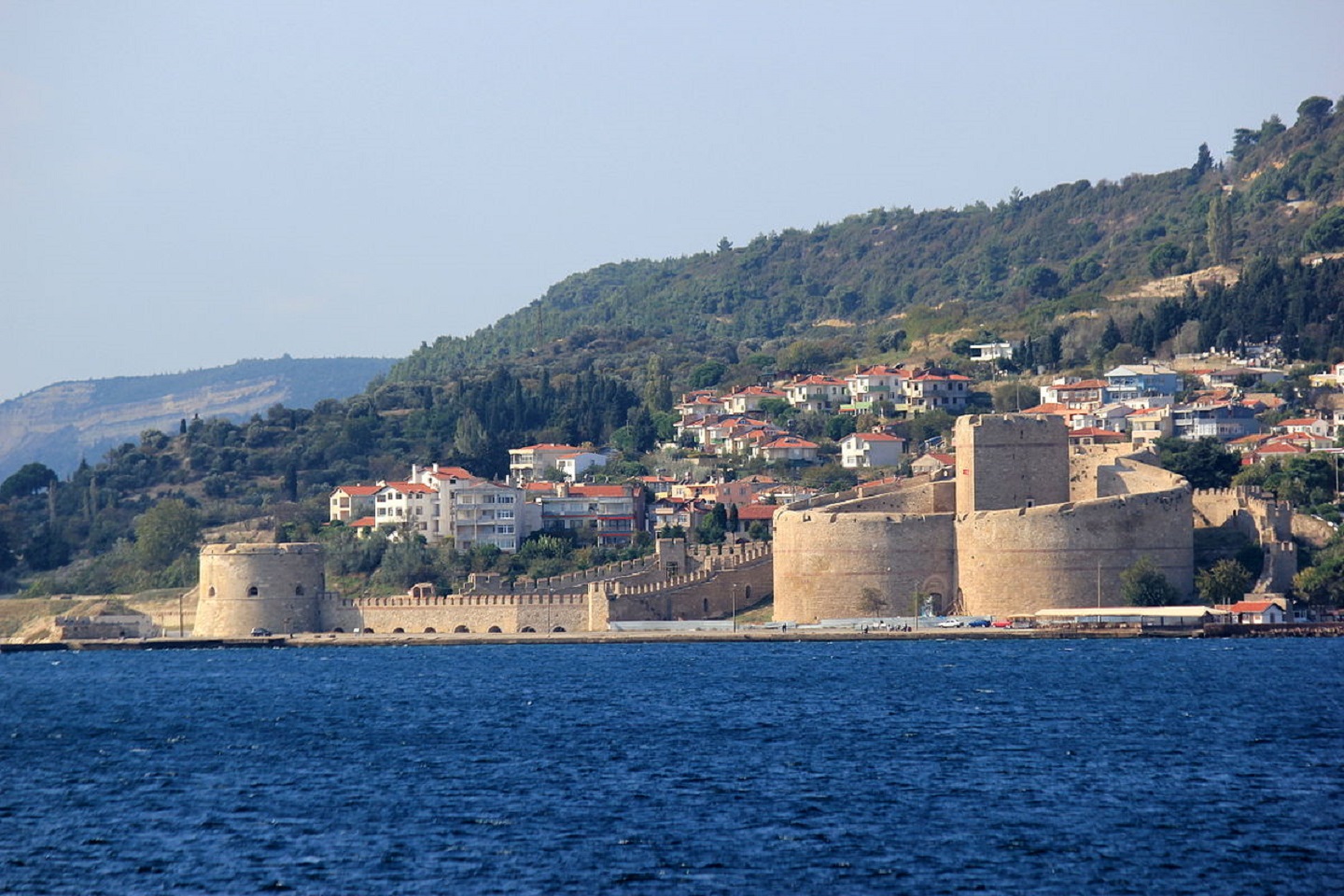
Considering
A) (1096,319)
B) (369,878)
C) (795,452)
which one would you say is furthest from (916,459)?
(369,878)

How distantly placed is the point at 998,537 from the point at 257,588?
2172cm

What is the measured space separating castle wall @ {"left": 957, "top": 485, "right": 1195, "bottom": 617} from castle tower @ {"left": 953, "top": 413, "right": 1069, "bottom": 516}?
53.7 inches

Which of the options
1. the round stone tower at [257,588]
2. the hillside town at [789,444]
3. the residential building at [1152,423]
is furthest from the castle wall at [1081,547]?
the residential building at [1152,423]

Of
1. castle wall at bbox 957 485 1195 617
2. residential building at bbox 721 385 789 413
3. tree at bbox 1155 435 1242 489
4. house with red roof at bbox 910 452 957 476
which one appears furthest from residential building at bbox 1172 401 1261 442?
castle wall at bbox 957 485 1195 617

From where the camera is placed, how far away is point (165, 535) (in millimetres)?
75188

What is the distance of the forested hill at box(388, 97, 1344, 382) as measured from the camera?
11600cm

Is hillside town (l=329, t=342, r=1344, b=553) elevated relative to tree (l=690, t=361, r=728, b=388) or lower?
lower

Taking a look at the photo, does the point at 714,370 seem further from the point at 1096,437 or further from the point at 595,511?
the point at 1096,437

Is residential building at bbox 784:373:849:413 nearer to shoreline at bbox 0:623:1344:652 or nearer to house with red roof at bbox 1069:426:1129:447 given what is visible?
house with red roof at bbox 1069:426:1129:447

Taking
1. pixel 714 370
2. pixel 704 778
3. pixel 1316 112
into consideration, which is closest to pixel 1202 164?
pixel 1316 112

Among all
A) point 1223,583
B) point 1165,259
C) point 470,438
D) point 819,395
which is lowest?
point 1223,583

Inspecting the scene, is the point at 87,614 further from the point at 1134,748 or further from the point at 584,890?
the point at 584,890

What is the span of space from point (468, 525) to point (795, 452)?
15.8 metres

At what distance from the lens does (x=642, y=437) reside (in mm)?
91188
